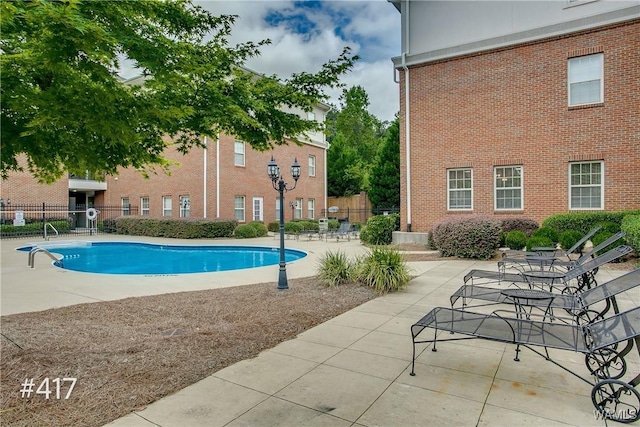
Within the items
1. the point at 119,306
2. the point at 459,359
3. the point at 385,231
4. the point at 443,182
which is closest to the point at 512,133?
the point at 443,182

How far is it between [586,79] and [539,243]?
584cm

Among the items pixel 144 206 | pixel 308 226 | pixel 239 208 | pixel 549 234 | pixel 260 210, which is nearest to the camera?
pixel 549 234

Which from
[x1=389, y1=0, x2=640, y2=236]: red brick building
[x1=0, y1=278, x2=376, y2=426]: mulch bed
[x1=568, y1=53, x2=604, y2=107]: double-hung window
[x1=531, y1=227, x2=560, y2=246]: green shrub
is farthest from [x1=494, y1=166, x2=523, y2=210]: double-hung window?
[x1=0, y1=278, x2=376, y2=426]: mulch bed

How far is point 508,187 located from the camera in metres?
13.2

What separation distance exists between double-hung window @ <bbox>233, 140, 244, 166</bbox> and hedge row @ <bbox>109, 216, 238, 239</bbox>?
373cm

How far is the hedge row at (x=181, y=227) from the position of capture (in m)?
20.6

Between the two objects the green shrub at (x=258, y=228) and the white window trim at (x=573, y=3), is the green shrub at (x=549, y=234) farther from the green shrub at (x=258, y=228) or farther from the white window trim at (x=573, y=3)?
the green shrub at (x=258, y=228)

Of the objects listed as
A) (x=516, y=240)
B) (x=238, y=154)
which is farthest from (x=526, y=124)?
(x=238, y=154)

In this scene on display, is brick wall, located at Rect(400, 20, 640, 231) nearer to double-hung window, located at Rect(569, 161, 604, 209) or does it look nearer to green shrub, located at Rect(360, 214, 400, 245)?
double-hung window, located at Rect(569, 161, 604, 209)

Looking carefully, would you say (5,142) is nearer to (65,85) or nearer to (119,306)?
(65,85)

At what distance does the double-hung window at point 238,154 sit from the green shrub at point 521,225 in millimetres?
15299

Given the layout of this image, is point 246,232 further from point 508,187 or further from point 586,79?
point 586,79

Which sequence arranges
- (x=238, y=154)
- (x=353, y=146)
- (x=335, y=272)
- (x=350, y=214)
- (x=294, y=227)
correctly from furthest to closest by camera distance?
(x=353, y=146)
(x=350, y=214)
(x=294, y=227)
(x=238, y=154)
(x=335, y=272)

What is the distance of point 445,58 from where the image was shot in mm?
13945
